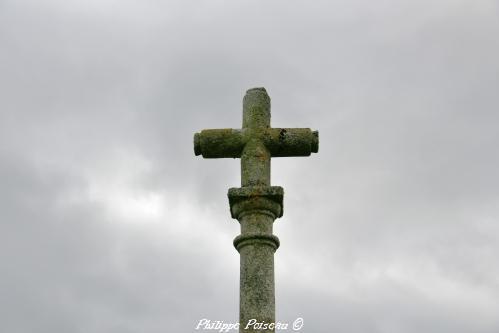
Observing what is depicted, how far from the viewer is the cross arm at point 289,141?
309 inches

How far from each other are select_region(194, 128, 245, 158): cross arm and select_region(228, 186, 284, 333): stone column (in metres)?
0.66

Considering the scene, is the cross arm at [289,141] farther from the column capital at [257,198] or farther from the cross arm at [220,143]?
the column capital at [257,198]

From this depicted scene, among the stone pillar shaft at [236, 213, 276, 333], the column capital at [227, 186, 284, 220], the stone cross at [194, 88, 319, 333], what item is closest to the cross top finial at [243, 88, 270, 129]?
the stone cross at [194, 88, 319, 333]

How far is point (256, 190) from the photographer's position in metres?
7.40

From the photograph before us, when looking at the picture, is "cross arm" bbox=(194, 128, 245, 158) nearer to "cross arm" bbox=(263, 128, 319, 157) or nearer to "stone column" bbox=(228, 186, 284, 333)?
"cross arm" bbox=(263, 128, 319, 157)

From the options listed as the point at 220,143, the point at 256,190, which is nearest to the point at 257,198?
the point at 256,190

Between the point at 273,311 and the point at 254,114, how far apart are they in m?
2.46

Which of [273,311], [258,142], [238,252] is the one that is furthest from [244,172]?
[273,311]

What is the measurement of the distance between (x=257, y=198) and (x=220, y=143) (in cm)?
95

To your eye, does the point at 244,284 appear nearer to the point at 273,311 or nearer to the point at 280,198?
the point at 273,311

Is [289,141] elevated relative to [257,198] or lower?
elevated

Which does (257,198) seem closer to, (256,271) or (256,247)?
(256,247)

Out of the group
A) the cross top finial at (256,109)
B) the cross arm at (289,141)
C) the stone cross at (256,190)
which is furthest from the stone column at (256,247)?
the cross top finial at (256,109)

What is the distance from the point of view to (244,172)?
768 cm
